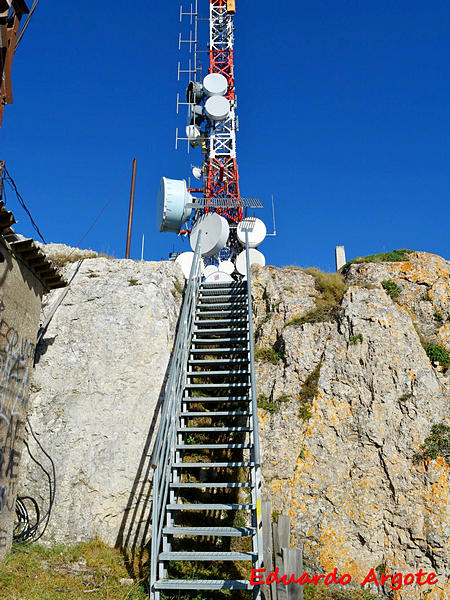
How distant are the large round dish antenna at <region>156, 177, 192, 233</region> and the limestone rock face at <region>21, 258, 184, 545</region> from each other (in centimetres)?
562

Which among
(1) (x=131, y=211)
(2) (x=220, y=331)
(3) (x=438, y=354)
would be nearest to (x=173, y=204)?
(1) (x=131, y=211)

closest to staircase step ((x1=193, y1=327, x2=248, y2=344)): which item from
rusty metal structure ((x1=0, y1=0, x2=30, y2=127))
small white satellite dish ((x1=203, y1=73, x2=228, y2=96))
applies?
rusty metal structure ((x1=0, y1=0, x2=30, y2=127))

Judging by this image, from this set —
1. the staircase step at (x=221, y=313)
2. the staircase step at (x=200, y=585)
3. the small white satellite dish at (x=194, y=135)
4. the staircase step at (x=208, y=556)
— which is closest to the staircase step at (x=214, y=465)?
the staircase step at (x=208, y=556)

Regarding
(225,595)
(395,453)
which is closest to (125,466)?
(225,595)

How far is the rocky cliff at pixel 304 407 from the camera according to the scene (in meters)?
7.88

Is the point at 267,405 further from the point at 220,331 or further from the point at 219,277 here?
the point at 219,277

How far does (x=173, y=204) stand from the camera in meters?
16.1

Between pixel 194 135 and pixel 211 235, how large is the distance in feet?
33.1

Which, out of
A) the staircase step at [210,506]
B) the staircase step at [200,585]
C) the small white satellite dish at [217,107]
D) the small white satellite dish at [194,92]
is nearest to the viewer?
the staircase step at [200,585]

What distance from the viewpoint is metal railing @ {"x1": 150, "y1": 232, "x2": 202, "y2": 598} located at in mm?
6121

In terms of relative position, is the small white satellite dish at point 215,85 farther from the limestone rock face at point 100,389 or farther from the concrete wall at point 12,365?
the concrete wall at point 12,365

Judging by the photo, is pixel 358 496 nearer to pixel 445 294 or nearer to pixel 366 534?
pixel 366 534

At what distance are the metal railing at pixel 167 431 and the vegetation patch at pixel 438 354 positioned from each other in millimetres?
4929
